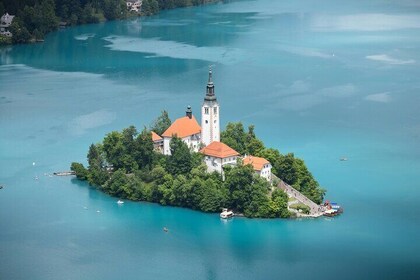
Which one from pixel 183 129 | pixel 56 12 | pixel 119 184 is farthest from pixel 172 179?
pixel 56 12

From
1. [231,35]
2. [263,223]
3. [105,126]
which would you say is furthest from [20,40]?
[263,223]

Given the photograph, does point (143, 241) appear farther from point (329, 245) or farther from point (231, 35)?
point (231, 35)

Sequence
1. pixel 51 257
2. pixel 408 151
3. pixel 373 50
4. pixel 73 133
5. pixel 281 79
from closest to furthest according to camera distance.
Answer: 1. pixel 51 257
2. pixel 408 151
3. pixel 73 133
4. pixel 281 79
5. pixel 373 50

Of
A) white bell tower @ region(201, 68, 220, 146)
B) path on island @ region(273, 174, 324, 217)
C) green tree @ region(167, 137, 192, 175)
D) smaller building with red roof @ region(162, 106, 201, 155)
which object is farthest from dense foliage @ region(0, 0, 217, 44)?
path on island @ region(273, 174, 324, 217)

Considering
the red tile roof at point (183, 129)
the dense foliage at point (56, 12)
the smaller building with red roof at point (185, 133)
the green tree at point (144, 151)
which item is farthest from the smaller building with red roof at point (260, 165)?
the dense foliage at point (56, 12)

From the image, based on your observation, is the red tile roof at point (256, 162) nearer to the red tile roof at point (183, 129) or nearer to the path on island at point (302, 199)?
the path on island at point (302, 199)
